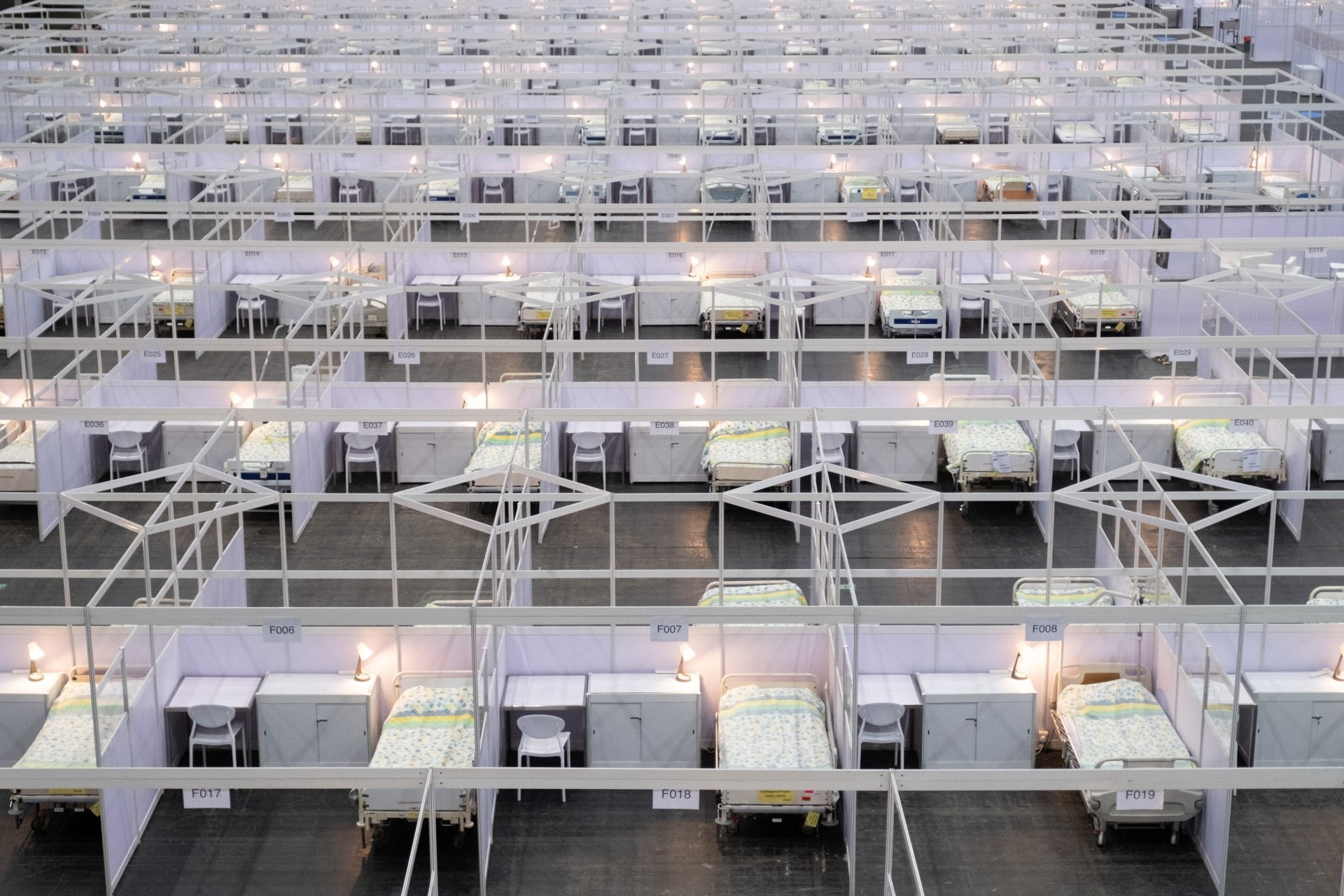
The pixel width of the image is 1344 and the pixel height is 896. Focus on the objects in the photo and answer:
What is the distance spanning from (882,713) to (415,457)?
24.7 ft

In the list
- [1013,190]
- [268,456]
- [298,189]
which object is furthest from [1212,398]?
[298,189]

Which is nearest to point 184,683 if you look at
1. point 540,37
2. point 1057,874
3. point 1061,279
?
point 1057,874

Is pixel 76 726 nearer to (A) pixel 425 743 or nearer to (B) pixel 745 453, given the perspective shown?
(A) pixel 425 743

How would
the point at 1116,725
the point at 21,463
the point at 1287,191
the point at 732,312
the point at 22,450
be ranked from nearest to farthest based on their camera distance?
the point at 1116,725 < the point at 21,463 < the point at 22,450 < the point at 732,312 < the point at 1287,191

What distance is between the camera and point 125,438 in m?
18.1

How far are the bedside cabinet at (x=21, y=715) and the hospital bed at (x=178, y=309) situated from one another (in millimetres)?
10411

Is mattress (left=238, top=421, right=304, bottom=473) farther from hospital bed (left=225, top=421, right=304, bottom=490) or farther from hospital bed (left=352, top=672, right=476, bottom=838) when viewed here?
hospital bed (left=352, top=672, right=476, bottom=838)

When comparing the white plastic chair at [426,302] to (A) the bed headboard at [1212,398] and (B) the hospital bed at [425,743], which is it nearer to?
(A) the bed headboard at [1212,398]

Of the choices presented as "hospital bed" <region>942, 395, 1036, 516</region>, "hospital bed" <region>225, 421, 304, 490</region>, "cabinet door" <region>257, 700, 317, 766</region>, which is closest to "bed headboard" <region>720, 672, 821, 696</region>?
"cabinet door" <region>257, 700, 317, 766</region>

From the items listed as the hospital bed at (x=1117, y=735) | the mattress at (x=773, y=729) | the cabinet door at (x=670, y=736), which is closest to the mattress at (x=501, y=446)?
A: the cabinet door at (x=670, y=736)

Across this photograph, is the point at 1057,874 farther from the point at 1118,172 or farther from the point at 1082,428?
the point at 1118,172

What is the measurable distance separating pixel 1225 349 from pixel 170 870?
42.9 ft

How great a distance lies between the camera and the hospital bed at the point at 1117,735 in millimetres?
11664

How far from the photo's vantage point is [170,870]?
11.6 metres
